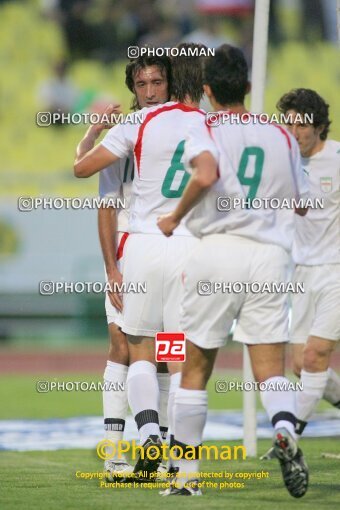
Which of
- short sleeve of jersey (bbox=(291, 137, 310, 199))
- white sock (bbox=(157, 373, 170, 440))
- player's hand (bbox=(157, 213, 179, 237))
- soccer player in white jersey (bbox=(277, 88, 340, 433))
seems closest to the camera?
player's hand (bbox=(157, 213, 179, 237))

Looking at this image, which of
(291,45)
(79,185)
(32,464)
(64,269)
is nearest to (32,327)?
(64,269)

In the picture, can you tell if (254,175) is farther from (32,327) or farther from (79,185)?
(79,185)

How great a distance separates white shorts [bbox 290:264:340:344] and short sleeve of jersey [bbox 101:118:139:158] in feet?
6.52

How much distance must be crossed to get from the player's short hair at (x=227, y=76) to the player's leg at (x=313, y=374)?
2360 millimetres

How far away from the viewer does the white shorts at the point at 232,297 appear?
512 cm

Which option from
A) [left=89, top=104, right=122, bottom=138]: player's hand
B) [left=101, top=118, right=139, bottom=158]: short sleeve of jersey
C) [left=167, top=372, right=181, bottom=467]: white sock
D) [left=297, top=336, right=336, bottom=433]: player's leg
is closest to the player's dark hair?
[left=89, top=104, right=122, bottom=138]: player's hand

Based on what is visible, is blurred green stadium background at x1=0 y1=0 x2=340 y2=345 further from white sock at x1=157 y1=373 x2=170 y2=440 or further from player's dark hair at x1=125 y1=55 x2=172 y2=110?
player's dark hair at x1=125 y1=55 x2=172 y2=110

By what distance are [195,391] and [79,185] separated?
17188 mm

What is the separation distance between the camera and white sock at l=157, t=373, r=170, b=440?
6465mm

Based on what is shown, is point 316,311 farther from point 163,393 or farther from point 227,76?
point 227,76

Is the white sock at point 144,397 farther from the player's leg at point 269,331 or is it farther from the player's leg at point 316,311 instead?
the player's leg at point 316,311

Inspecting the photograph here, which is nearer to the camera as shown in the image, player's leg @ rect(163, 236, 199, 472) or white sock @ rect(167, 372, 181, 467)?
white sock @ rect(167, 372, 181, 467)

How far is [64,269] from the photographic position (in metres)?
20.4

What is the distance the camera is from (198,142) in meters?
5.08
